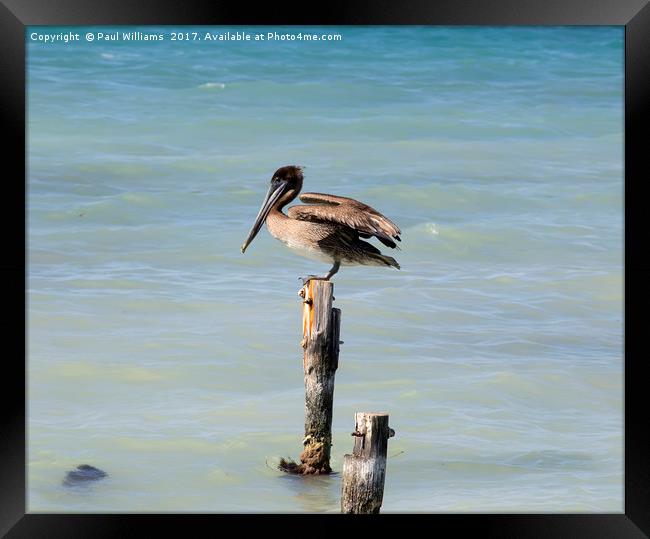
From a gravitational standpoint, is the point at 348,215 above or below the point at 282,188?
below

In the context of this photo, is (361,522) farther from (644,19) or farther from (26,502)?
(644,19)

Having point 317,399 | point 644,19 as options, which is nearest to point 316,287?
point 317,399

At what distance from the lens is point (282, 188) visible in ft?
34.5

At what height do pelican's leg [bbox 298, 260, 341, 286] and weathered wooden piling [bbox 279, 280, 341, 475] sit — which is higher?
pelican's leg [bbox 298, 260, 341, 286]

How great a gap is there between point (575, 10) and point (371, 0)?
1335 millimetres

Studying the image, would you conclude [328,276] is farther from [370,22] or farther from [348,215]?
[370,22]

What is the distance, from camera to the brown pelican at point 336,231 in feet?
31.2

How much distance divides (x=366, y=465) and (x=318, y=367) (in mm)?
1298

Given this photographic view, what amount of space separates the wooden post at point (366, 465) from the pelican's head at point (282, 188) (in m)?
3.26

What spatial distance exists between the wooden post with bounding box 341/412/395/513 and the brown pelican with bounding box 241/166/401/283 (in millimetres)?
2036

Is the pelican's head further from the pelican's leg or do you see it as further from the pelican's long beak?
the pelican's leg

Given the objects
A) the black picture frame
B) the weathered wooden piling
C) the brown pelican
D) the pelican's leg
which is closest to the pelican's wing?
the brown pelican

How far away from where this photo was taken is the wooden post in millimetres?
7547

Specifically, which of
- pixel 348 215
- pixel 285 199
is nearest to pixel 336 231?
pixel 348 215
